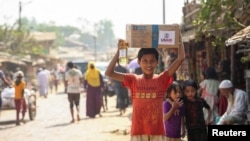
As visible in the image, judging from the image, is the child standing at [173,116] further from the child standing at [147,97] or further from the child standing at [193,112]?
the child standing at [147,97]

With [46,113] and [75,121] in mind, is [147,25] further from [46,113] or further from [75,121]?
[46,113]

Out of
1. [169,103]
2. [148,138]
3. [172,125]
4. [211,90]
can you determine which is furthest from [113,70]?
[211,90]

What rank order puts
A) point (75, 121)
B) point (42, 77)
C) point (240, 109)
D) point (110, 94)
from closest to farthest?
point (240, 109), point (75, 121), point (110, 94), point (42, 77)

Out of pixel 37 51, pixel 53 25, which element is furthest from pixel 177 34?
pixel 53 25

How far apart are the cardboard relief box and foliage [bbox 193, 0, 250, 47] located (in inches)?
131

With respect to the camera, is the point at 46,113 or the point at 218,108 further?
the point at 46,113

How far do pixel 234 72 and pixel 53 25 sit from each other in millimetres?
109190

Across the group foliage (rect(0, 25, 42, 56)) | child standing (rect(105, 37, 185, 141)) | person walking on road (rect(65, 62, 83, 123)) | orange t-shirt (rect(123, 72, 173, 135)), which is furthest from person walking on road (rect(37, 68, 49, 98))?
orange t-shirt (rect(123, 72, 173, 135))

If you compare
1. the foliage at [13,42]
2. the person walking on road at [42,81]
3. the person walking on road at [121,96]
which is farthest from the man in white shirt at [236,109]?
the foliage at [13,42]

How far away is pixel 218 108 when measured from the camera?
9344 millimetres

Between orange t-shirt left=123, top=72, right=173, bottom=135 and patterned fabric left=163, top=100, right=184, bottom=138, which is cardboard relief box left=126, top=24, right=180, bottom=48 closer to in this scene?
orange t-shirt left=123, top=72, right=173, bottom=135

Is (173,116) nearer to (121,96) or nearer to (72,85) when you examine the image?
(72,85)

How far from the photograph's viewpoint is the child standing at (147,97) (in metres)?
5.02

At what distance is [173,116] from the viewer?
6676 mm
